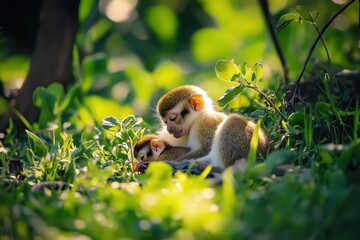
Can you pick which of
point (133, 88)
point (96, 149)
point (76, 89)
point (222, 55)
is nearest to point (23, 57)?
point (133, 88)

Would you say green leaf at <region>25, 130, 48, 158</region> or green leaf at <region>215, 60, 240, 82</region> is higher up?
green leaf at <region>215, 60, 240, 82</region>

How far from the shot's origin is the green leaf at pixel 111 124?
13.3 ft

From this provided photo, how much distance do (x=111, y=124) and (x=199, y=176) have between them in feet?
2.83

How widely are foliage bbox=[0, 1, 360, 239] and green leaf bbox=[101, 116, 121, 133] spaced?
0.5 inches

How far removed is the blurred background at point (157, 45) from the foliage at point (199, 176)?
0.15 feet

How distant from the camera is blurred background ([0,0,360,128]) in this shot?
22.4 ft

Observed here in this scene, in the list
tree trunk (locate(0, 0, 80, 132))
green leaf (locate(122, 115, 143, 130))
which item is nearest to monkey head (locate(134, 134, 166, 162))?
green leaf (locate(122, 115, 143, 130))

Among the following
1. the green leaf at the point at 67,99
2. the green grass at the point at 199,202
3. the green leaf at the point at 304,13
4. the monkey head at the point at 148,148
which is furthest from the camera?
the green leaf at the point at 67,99

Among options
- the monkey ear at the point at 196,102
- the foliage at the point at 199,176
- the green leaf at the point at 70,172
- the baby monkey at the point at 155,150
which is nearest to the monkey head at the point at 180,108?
the monkey ear at the point at 196,102

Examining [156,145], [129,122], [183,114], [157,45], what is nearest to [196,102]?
[183,114]

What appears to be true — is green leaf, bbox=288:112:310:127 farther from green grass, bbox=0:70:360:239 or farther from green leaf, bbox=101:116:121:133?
green leaf, bbox=101:116:121:133

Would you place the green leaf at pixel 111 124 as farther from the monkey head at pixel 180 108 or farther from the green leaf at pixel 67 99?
the green leaf at pixel 67 99

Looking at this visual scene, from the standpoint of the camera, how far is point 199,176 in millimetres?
3424

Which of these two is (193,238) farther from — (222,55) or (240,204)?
(222,55)
